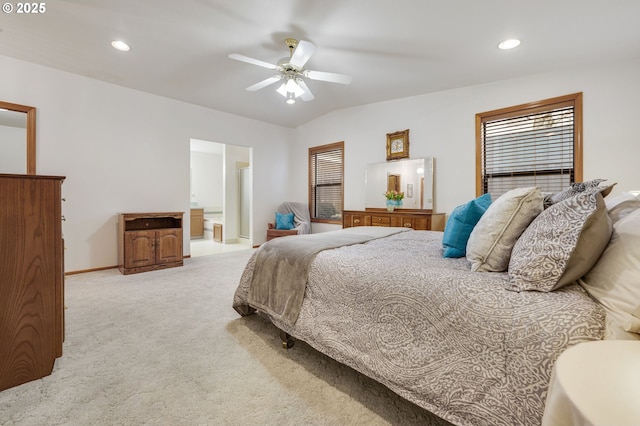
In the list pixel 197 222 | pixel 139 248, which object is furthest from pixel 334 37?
pixel 197 222

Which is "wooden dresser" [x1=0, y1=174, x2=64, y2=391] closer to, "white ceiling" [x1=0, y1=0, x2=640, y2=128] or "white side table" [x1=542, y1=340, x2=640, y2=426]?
"white ceiling" [x1=0, y1=0, x2=640, y2=128]

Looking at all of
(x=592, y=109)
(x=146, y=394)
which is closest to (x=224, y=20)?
(x=146, y=394)

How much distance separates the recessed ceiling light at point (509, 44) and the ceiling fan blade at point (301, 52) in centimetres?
197

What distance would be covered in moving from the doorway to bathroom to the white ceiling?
8.24 feet

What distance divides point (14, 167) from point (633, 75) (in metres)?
7.27

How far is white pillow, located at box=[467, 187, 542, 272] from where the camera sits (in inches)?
52.6

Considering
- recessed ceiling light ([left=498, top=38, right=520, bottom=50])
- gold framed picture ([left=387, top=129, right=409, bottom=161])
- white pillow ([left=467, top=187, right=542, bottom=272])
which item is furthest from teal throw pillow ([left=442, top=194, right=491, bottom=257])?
gold framed picture ([left=387, top=129, right=409, bottom=161])

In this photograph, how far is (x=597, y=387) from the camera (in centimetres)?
55

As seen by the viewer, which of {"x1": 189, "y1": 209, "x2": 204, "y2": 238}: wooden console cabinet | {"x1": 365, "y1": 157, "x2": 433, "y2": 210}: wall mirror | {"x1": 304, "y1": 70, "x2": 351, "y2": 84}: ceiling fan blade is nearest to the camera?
{"x1": 304, "y1": 70, "x2": 351, "y2": 84}: ceiling fan blade

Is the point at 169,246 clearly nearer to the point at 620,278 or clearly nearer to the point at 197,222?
the point at 197,222

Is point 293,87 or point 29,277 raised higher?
point 293,87

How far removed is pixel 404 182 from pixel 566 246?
12.1 feet

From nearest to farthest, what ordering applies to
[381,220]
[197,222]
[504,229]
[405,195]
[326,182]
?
[504,229] < [381,220] < [405,195] < [326,182] < [197,222]

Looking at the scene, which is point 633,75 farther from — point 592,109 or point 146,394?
point 146,394
